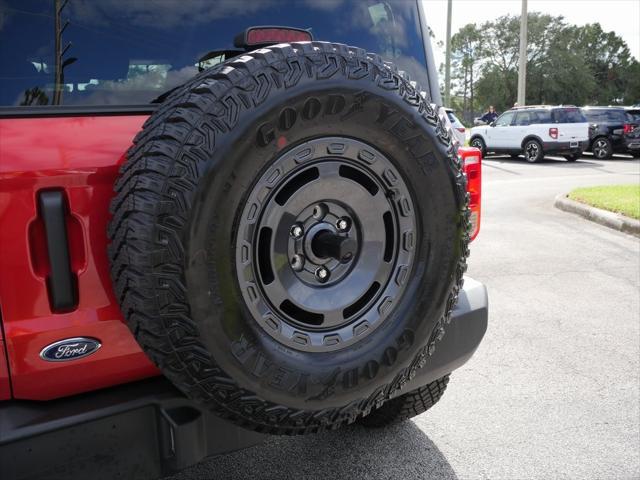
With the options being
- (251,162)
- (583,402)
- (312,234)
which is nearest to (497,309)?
(583,402)

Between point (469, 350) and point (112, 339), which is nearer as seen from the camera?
point (112, 339)

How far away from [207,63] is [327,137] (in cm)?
57

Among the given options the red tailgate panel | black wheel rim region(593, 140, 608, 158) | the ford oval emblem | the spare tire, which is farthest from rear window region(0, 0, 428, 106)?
black wheel rim region(593, 140, 608, 158)

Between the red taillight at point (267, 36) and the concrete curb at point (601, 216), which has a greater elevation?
the red taillight at point (267, 36)

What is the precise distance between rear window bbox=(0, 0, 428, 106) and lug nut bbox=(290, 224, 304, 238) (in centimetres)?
63

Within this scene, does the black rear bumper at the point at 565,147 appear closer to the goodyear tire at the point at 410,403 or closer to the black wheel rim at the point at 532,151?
the black wheel rim at the point at 532,151

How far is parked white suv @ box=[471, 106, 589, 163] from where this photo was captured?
1808 centimetres

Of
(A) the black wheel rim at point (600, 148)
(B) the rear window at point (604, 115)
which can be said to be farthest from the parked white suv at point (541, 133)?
(B) the rear window at point (604, 115)

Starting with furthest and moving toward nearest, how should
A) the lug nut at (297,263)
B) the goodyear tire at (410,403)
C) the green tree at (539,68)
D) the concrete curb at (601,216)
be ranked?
1. the green tree at (539,68)
2. the concrete curb at (601,216)
3. the goodyear tire at (410,403)
4. the lug nut at (297,263)

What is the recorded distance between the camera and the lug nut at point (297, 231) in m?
1.79

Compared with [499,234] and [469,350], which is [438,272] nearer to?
[469,350]

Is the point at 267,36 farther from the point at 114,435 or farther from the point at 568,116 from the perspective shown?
the point at 568,116

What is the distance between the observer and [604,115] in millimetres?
19500

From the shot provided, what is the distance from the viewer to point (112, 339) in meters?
1.73
